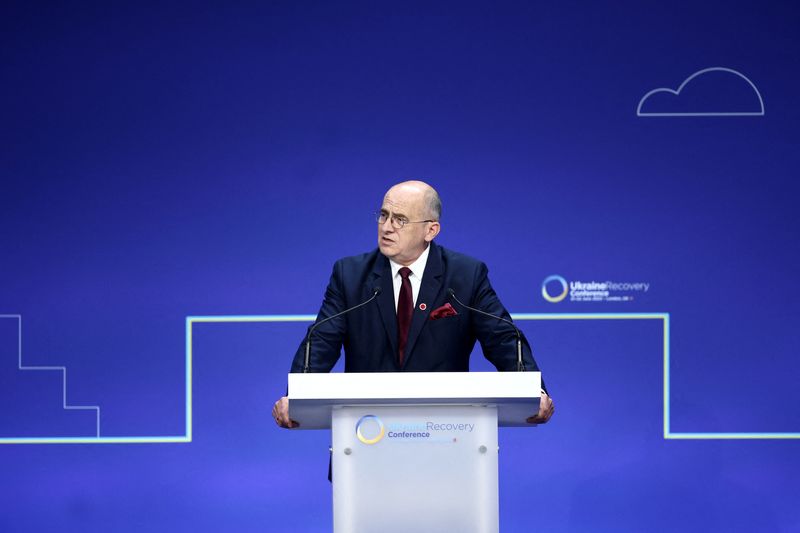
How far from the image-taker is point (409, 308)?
302 centimetres

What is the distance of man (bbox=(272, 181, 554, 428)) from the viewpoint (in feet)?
9.78

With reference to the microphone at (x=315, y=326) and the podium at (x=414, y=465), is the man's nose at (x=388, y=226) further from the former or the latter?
the podium at (x=414, y=465)

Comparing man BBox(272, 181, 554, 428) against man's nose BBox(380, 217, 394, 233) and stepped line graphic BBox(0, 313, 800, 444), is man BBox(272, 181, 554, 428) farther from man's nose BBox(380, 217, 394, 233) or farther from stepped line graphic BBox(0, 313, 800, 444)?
stepped line graphic BBox(0, 313, 800, 444)

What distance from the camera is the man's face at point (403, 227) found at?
118 inches

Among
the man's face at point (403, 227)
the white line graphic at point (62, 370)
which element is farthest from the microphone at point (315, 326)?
the white line graphic at point (62, 370)

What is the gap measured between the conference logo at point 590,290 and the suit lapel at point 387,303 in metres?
1.41

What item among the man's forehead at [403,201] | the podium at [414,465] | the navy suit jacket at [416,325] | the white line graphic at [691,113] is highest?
the white line graphic at [691,113]

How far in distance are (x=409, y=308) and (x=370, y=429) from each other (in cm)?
75

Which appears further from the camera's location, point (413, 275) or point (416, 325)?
point (413, 275)

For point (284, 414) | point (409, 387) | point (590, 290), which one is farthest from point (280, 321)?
point (409, 387)

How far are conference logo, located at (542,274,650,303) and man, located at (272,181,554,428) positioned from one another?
4.13 ft

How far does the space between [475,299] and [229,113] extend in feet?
5.81

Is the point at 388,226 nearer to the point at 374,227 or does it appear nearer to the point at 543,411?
the point at 543,411

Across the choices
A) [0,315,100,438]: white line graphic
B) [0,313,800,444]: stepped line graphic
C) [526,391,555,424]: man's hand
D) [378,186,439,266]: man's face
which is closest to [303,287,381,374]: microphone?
[378,186,439,266]: man's face
